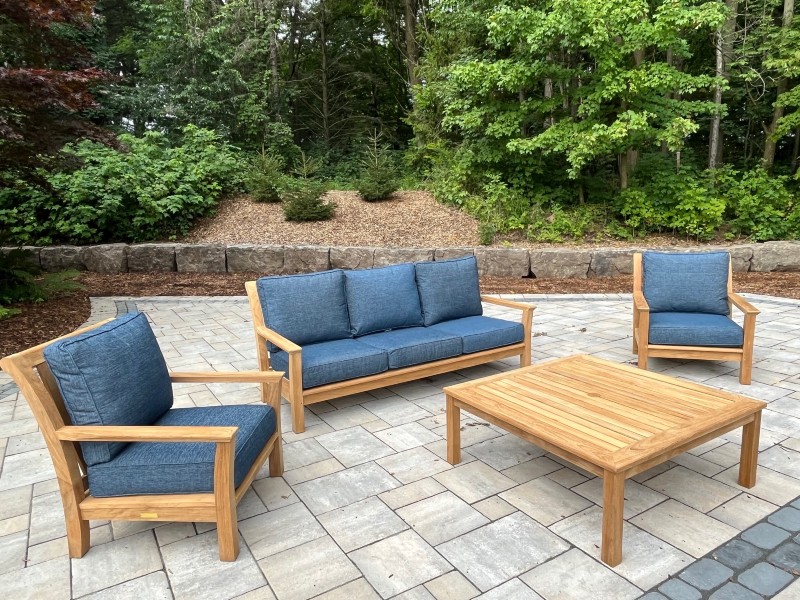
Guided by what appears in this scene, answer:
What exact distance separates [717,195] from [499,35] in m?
4.58

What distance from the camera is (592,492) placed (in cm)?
246

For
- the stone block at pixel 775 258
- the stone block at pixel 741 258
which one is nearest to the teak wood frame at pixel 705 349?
the stone block at pixel 741 258

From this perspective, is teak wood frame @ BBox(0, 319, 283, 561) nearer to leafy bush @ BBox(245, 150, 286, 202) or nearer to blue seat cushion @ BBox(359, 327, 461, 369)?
blue seat cushion @ BBox(359, 327, 461, 369)

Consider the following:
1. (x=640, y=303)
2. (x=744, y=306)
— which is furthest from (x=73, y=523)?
(x=744, y=306)

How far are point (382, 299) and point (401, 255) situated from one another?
418cm

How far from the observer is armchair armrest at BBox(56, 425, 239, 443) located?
190 cm

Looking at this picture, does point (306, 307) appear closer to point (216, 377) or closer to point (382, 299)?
point (382, 299)

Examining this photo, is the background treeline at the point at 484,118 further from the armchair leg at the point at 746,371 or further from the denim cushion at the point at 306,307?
the armchair leg at the point at 746,371

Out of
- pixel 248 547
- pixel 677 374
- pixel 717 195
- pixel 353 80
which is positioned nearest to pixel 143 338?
pixel 248 547

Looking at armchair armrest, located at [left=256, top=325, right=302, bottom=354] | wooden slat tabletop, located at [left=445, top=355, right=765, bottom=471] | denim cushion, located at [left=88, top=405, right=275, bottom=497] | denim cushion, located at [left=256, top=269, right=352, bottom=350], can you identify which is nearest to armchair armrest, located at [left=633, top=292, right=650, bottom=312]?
wooden slat tabletop, located at [left=445, top=355, right=765, bottom=471]

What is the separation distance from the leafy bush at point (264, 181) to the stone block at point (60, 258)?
3.11 metres

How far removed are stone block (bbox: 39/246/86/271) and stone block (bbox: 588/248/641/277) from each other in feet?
25.3

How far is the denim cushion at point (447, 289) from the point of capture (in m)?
4.07

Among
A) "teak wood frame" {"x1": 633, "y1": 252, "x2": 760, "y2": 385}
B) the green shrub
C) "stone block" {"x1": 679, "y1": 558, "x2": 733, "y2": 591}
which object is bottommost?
"stone block" {"x1": 679, "y1": 558, "x2": 733, "y2": 591}
